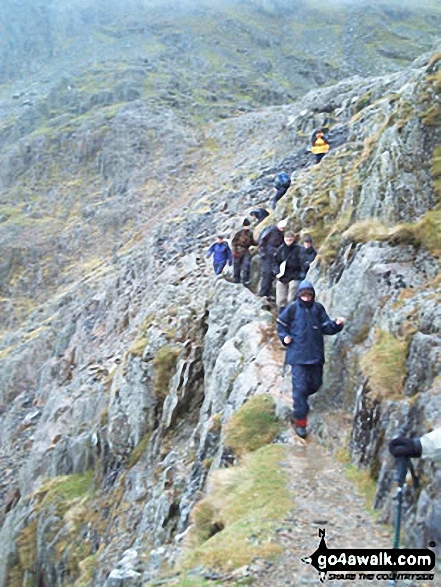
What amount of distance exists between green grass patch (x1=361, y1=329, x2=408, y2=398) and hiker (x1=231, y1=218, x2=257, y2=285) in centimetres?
835

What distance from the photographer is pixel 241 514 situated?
9.34 m

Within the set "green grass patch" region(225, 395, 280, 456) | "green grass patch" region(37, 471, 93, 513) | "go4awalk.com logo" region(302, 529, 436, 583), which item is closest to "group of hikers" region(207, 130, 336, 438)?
"green grass patch" region(225, 395, 280, 456)

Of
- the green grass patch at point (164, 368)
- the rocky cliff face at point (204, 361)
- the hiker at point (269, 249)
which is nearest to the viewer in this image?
the rocky cliff face at point (204, 361)

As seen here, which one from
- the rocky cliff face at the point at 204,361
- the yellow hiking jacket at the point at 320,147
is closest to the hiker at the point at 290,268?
the rocky cliff face at the point at 204,361

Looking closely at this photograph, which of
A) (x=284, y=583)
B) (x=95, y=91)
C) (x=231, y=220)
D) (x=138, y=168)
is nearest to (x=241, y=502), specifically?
(x=284, y=583)

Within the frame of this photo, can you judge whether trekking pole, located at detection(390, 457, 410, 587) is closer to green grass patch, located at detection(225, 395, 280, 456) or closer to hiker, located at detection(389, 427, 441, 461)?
hiker, located at detection(389, 427, 441, 461)

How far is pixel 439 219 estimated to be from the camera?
12781mm

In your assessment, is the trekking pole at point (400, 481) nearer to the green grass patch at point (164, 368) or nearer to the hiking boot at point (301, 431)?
the hiking boot at point (301, 431)

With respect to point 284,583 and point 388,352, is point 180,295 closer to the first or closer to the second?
point 388,352

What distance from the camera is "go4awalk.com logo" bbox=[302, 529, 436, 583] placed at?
7285mm

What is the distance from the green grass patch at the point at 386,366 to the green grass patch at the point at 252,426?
2.38 meters

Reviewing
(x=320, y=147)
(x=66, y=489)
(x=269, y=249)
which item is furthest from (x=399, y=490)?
(x=320, y=147)

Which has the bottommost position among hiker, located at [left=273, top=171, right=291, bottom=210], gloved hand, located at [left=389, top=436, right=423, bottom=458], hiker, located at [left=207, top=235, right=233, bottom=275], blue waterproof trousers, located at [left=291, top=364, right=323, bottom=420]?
gloved hand, located at [left=389, top=436, right=423, bottom=458]

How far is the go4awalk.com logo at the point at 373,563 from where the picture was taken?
7.29 metres
